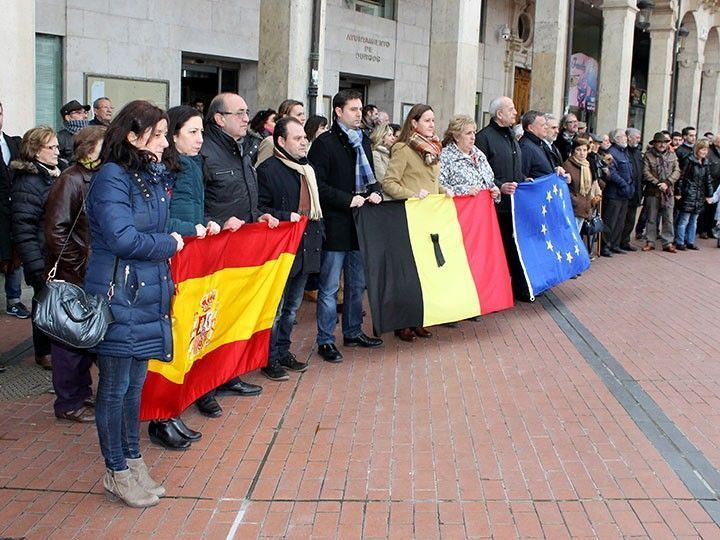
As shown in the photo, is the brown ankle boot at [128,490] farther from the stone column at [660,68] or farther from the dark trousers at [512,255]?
the stone column at [660,68]

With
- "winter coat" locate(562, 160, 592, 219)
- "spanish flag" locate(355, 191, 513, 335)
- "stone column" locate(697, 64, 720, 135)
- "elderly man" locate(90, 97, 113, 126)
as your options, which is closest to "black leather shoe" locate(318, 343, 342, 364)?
"spanish flag" locate(355, 191, 513, 335)

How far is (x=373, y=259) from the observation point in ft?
24.7

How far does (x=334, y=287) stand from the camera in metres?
7.43

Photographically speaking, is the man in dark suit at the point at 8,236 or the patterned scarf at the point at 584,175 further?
the patterned scarf at the point at 584,175

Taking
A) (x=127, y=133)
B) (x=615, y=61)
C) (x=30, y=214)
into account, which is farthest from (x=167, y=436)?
(x=615, y=61)

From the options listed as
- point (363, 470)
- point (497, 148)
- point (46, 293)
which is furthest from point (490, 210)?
point (46, 293)

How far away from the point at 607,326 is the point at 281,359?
3669 millimetres

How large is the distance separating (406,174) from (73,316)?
4.26m

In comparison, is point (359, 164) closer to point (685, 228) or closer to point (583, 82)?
point (685, 228)

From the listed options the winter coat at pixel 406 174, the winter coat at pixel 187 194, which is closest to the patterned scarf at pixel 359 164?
the winter coat at pixel 406 174

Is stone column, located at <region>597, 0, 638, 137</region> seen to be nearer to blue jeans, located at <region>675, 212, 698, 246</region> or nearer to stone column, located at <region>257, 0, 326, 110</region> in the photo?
blue jeans, located at <region>675, 212, 698, 246</region>

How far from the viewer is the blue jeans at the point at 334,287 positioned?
290 inches

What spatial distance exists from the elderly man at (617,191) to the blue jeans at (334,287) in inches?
300

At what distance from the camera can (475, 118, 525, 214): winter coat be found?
948cm
